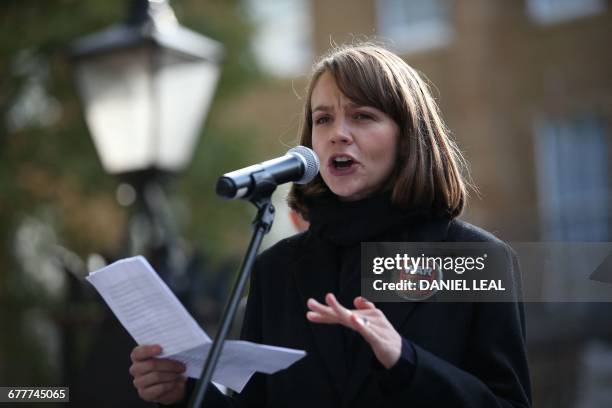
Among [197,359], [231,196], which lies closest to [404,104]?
[231,196]

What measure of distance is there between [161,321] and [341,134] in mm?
686

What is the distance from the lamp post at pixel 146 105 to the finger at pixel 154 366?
3438 mm

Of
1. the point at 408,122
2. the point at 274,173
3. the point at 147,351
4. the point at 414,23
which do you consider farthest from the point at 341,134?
the point at 414,23

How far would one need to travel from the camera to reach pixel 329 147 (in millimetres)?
2725

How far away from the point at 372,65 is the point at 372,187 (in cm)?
33

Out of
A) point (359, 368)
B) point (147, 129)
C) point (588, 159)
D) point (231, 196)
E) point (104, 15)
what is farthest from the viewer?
point (588, 159)

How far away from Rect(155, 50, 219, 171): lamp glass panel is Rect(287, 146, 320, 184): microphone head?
3.75 metres

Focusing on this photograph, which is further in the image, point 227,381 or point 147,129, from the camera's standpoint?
point 147,129

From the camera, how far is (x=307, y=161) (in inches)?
99.7

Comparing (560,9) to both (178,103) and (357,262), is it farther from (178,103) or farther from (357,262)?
(357,262)

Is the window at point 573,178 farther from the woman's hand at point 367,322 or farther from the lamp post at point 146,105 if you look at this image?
the woman's hand at point 367,322

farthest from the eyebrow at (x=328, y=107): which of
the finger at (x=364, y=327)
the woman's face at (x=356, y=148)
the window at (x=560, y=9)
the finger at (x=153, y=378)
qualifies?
the window at (x=560, y=9)

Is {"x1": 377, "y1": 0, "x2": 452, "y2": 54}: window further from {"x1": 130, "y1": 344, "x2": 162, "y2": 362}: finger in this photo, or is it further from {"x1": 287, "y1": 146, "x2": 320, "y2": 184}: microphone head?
{"x1": 130, "y1": 344, "x2": 162, "y2": 362}: finger

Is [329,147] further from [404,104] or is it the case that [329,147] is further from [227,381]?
[227,381]
